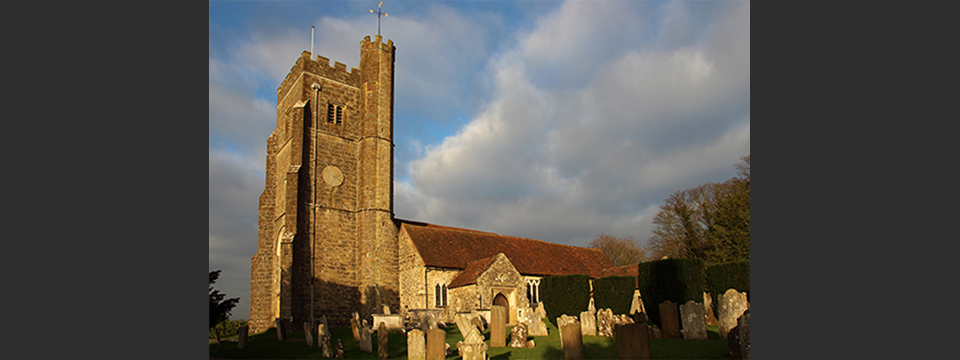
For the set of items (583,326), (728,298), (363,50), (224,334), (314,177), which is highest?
(363,50)

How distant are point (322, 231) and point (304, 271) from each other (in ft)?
7.72

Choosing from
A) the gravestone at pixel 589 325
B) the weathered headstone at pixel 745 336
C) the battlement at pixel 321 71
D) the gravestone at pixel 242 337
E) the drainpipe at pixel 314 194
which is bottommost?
the gravestone at pixel 242 337

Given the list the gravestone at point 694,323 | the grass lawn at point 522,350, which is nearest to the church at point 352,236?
the grass lawn at point 522,350

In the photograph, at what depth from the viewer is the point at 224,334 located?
29.1 metres

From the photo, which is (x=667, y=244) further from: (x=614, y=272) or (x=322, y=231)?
(x=322, y=231)

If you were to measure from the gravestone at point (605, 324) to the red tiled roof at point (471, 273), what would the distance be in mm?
8529

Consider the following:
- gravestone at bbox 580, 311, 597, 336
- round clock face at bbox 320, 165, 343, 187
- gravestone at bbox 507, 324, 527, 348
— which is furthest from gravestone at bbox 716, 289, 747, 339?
round clock face at bbox 320, 165, 343, 187

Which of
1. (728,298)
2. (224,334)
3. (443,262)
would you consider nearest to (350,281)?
(443,262)

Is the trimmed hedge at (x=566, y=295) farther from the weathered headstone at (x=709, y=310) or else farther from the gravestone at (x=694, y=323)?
the gravestone at (x=694, y=323)

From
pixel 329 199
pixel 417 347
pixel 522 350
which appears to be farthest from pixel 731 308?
pixel 329 199

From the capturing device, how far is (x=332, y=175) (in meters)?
28.8

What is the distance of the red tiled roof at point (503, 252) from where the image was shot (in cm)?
2792

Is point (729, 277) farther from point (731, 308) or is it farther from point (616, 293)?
point (731, 308)

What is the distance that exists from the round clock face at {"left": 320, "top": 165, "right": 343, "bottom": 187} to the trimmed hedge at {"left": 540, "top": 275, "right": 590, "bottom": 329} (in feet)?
41.6
